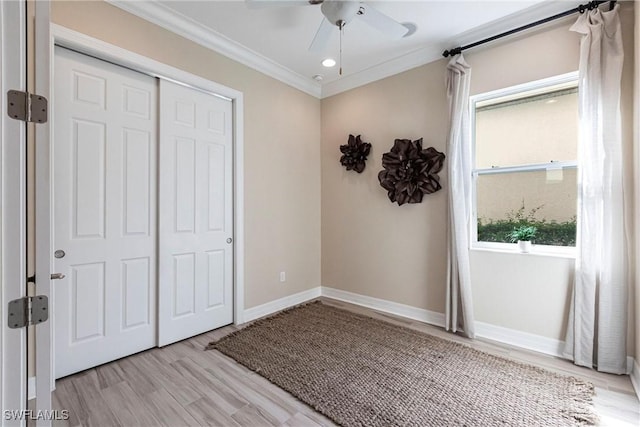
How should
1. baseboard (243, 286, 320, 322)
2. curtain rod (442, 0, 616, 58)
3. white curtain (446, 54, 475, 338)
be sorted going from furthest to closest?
baseboard (243, 286, 320, 322) < white curtain (446, 54, 475, 338) < curtain rod (442, 0, 616, 58)

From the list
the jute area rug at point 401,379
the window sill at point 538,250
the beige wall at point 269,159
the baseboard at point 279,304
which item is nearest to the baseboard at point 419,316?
the baseboard at point 279,304

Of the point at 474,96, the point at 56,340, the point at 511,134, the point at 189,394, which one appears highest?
the point at 474,96

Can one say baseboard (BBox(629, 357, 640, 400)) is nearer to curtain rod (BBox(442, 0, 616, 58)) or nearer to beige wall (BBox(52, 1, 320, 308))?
curtain rod (BBox(442, 0, 616, 58))

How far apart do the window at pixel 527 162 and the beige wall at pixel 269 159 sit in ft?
6.57

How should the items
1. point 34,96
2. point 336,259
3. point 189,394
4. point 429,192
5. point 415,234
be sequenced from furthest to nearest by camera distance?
1. point 336,259
2. point 415,234
3. point 429,192
4. point 189,394
5. point 34,96

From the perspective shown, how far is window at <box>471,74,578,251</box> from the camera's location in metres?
2.44

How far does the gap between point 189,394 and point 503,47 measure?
3801 millimetres

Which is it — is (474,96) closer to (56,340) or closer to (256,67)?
(256,67)

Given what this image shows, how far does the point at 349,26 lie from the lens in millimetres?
2609

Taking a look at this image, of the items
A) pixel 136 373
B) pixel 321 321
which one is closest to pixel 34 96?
pixel 136 373

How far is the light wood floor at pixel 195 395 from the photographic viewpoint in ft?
5.58

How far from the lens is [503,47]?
8.61 ft

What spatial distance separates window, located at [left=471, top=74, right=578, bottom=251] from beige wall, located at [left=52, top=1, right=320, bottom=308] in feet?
6.57

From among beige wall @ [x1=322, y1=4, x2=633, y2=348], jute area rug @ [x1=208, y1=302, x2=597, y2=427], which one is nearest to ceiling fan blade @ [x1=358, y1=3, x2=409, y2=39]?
beige wall @ [x1=322, y1=4, x2=633, y2=348]
